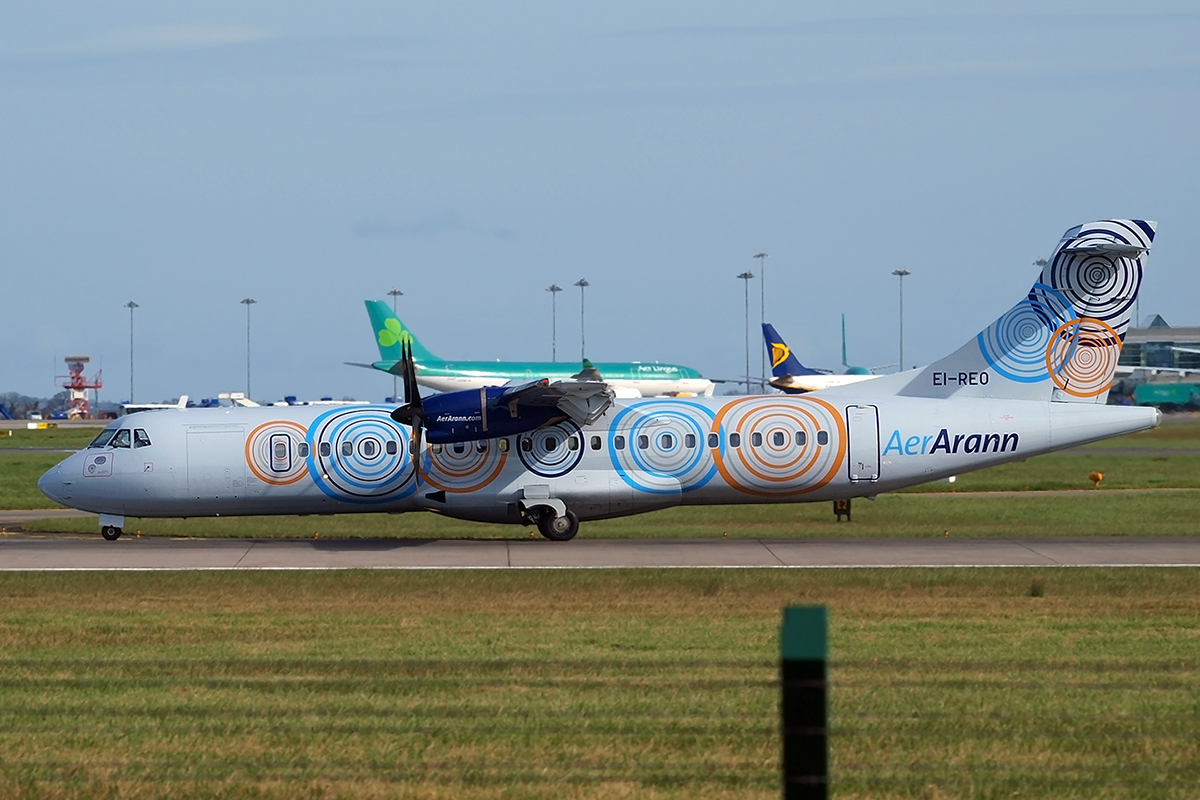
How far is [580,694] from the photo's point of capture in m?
11.5

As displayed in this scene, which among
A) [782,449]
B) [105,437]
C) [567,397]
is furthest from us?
[105,437]

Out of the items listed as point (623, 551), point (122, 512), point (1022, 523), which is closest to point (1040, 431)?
point (1022, 523)

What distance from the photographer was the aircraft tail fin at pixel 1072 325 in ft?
95.2

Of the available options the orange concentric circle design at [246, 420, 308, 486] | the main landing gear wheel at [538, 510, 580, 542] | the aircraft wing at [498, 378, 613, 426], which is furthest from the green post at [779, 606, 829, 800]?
the orange concentric circle design at [246, 420, 308, 486]

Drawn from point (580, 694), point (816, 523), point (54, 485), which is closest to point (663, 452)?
point (816, 523)

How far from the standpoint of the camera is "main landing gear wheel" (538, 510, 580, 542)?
95.7 feet

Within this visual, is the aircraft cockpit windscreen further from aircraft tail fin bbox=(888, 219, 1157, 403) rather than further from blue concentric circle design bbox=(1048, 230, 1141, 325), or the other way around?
blue concentric circle design bbox=(1048, 230, 1141, 325)

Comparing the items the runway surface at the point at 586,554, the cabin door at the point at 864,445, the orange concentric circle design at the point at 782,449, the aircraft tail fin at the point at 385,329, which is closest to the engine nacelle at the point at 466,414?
the runway surface at the point at 586,554

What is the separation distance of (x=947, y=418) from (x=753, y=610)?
1192 cm

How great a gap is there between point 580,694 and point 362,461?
18.1 m

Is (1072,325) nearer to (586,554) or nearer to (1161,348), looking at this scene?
(586,554)

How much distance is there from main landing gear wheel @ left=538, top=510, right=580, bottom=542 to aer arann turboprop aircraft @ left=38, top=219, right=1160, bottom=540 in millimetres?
31

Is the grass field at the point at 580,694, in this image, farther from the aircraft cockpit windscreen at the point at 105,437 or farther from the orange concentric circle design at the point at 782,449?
the aircraft cockpit windscreen at the point at 105,437

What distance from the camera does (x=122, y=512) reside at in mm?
29578
